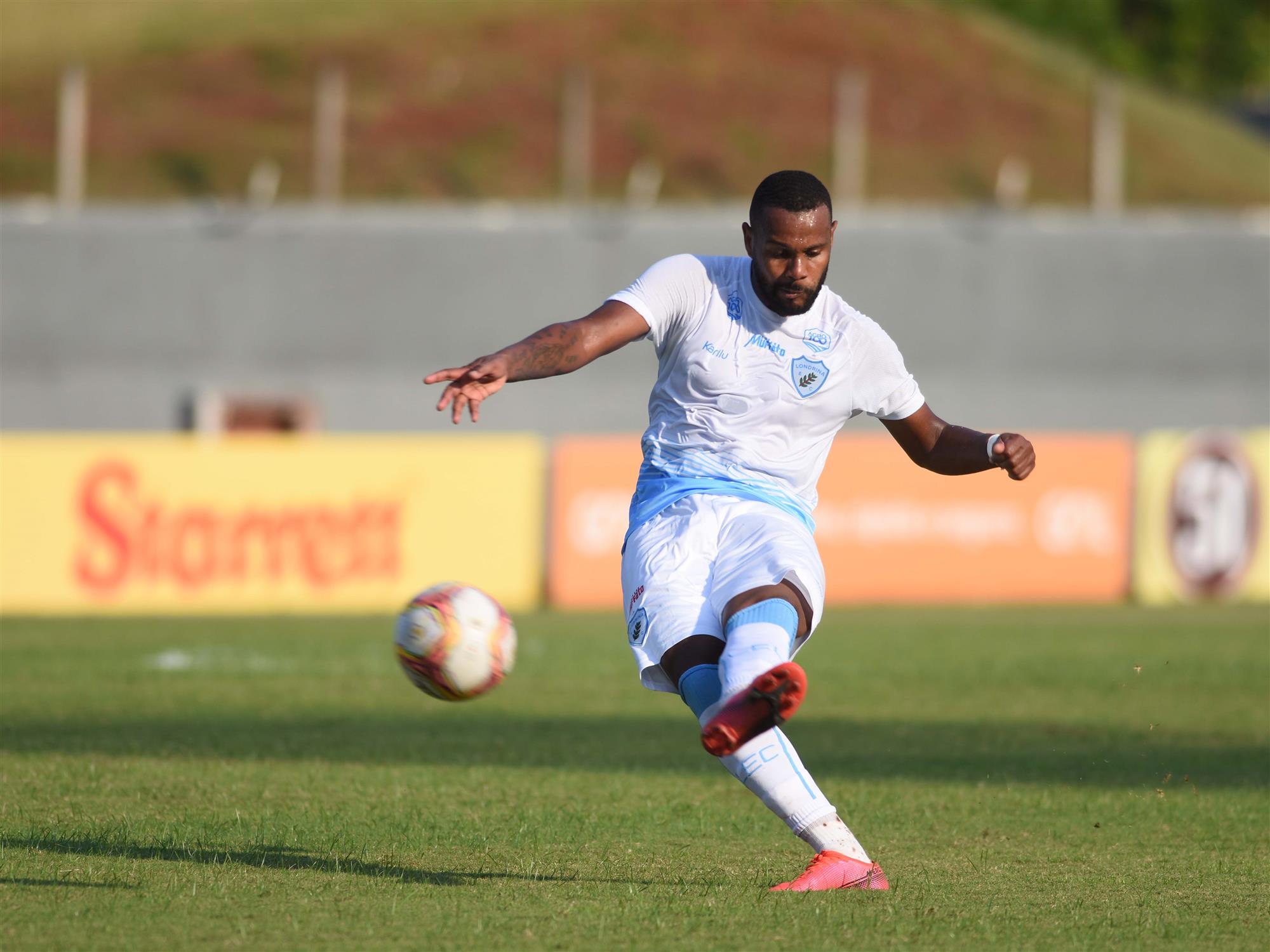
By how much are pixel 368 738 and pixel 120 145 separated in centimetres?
3012

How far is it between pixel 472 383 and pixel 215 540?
40.4 ft

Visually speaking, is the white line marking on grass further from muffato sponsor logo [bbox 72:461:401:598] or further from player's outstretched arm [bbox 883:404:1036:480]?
player's outstretched arm [bbox 883:404:1036:480]

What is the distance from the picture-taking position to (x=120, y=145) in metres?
37.3

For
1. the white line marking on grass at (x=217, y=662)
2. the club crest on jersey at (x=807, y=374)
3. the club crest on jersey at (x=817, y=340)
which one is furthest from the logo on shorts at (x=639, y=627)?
the white line marking on grass at (x=217, y=662)

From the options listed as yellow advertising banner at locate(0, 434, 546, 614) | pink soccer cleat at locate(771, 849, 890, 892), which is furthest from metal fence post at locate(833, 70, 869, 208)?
pink soccer cleat at locate(771, 849, 890, 892)

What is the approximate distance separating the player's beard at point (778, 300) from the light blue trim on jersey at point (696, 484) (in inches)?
19.8

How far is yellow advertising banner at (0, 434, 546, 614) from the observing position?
16.6 m

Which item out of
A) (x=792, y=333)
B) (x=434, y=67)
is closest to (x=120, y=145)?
(x=434, y=67)

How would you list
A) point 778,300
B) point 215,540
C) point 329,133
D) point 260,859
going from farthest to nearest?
point 329,133 < point 215,540 < point 260,859 < point 778,300

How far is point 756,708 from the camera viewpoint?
5066 millimetres

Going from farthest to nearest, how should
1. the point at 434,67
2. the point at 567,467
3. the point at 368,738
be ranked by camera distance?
1. the point at 434,67
2. the point at 567,467
3. the point at 368,738

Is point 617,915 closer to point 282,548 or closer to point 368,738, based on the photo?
point 368,738

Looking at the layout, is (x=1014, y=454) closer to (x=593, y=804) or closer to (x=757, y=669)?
(x=757, y=669)

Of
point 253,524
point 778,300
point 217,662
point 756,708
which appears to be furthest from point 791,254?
point 253,524
